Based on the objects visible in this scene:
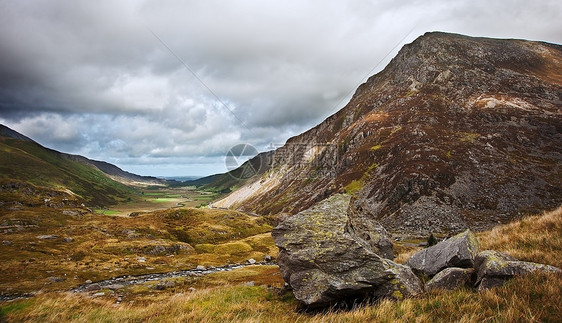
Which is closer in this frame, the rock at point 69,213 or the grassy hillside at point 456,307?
the grassy hillside at point 456,307

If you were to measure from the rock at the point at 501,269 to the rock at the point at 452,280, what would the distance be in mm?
857

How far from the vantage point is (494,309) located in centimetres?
901

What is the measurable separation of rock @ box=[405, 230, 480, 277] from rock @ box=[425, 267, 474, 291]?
216cm

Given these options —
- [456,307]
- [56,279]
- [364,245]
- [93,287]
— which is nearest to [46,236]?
[56,279]

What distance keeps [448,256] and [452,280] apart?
3826mm

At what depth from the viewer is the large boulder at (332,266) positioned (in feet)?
51.5

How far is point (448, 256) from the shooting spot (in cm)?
1712

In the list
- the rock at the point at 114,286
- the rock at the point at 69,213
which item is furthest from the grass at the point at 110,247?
the rock at the point at 114,286

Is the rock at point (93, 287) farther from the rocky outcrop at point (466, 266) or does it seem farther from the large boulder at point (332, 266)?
the rocky outcrop at point (466, 266)

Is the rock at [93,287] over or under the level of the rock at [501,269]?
under

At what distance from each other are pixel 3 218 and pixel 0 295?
102 meters

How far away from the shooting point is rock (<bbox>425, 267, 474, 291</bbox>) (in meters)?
13.4

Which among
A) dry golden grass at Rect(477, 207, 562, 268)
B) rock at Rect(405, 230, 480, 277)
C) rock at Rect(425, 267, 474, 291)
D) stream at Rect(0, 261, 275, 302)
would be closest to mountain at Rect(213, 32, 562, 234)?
stream at Rect(0, 261, 275, 302)

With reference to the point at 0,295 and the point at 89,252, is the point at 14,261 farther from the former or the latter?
the point at 0,295
